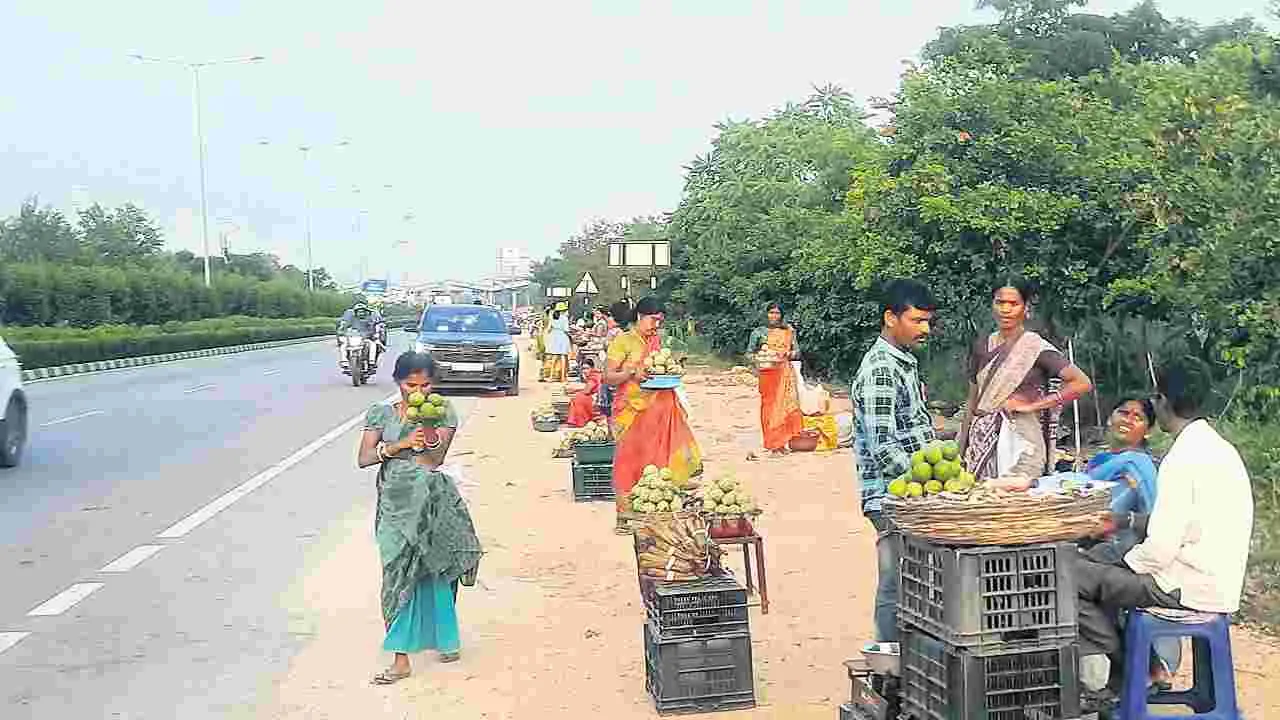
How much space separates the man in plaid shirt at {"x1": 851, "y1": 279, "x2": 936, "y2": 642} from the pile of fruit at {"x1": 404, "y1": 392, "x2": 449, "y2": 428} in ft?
7.39

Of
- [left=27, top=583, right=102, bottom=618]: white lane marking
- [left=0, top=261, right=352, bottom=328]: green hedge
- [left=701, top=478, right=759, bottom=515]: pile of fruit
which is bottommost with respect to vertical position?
[left=27, top=583, right=102, bottom=618]: white lane marking

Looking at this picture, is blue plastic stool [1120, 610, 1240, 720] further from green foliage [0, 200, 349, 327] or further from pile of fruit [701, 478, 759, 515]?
green foliage [0, 200, 349, 327]

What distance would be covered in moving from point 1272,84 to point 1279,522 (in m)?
9.85

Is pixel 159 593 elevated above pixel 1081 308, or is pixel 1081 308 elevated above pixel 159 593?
pixel 1081 308

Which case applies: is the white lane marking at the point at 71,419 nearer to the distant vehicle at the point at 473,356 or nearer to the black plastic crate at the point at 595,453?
the distant vehicle at the point at 473,356

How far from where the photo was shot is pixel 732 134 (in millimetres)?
33781

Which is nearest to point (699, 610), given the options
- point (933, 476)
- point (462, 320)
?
point (933, 476)

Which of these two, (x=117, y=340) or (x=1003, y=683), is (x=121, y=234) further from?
(x=1003, y=683)

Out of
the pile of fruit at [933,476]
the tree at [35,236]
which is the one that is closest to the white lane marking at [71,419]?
the pile of fruit at [933,476]

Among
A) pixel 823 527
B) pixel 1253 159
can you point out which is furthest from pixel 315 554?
pixel 1253 159

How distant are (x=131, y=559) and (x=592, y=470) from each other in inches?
169

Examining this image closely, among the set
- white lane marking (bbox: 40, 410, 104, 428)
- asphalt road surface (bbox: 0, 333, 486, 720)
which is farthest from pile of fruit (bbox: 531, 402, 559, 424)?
white lane marking (bbox: 40, 410, 104, 428)

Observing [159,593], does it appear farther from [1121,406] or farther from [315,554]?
[1121,406]

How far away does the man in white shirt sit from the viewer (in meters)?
4.46
